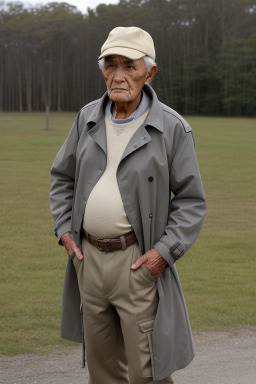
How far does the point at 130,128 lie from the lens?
9.41ft

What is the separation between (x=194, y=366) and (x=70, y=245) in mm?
1655

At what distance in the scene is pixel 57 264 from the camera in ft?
23.2

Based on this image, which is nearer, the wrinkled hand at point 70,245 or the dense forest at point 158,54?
the wrinkled hand at point 70,245

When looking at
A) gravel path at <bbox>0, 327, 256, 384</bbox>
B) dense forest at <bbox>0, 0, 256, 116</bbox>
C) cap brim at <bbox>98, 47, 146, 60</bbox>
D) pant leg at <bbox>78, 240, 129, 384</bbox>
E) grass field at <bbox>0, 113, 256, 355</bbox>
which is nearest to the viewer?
cap brim at <bbox>98, 47, 146, 60</bbox>

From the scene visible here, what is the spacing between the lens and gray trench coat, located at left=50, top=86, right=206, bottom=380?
279 centimetres

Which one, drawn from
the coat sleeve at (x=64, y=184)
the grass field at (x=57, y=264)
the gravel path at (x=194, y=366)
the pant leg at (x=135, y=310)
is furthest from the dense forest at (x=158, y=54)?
the pant leg at (x=135, y=310)

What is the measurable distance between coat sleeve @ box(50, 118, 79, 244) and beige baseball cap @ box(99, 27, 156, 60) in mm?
471

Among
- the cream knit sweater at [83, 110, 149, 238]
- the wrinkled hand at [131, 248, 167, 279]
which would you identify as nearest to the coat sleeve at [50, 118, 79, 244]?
the cream knit sweater at [83, 110, 149, 238]

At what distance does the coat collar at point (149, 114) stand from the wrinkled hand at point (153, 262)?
1.84 ft

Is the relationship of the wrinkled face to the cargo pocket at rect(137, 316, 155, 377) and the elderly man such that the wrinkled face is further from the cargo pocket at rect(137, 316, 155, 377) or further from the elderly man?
the cargo pocket at rect(137, 316, 155, 377)

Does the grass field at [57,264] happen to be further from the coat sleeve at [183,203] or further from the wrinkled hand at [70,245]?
the coat sleeve at [183,203]

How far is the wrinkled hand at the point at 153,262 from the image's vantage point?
2.79m

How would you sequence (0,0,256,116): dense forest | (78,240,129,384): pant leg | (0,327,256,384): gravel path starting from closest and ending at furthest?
(78,240,129,384): pant leg < (0,327,256,384): gravel path < (0,0,256,116): dense forest

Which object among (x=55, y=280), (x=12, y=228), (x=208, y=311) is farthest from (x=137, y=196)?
(x=12, y=228)
